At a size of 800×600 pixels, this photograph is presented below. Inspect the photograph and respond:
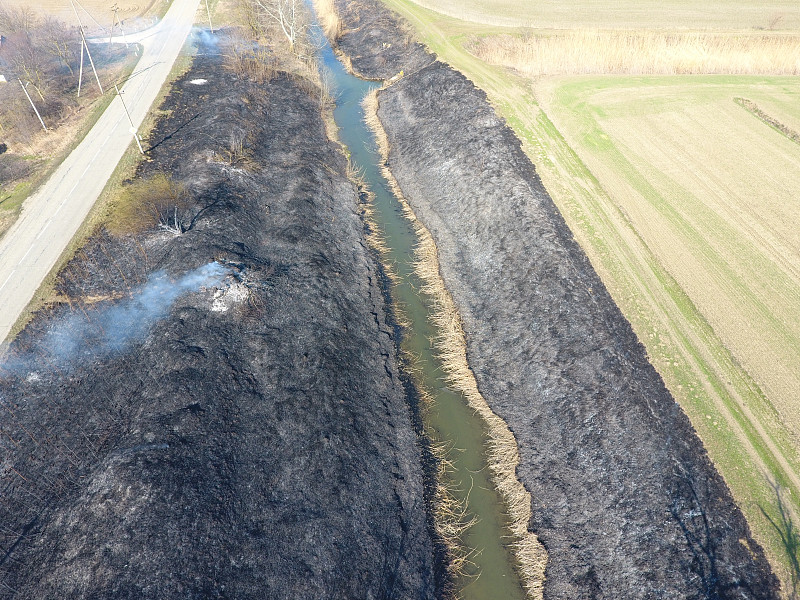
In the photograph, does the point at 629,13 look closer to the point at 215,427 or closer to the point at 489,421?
the point at 489,421

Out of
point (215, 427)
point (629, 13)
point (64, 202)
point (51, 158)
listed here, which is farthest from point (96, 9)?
point (629, 13)

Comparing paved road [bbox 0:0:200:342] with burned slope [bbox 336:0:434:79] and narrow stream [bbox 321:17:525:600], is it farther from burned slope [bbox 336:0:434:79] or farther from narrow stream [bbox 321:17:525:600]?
burned slope [bbox 336:0:434:79]

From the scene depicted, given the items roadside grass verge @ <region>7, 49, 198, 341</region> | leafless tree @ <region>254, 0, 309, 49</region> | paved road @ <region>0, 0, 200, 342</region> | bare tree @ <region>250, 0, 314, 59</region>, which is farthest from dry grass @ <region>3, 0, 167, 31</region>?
roadside grass verge @ <region>7, 49, 198, 341</region>

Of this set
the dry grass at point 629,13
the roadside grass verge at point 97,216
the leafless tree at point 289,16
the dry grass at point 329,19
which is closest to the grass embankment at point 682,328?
the dry grass at point 629,13

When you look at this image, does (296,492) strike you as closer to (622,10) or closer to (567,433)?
(567,433)

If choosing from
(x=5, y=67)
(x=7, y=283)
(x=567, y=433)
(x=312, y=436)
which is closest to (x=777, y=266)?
(x=567, y=433)

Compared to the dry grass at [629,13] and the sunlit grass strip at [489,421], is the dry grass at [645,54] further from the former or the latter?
the sunlit grass strip at [489,421]
